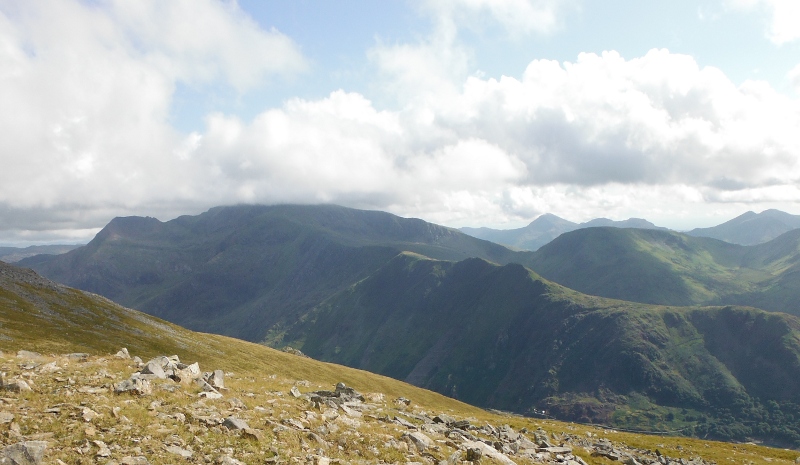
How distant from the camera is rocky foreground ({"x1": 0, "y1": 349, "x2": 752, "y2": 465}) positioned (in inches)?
727

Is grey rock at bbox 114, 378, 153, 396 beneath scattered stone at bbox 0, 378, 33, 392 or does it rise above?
beneath

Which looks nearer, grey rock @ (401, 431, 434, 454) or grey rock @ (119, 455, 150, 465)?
grey rock @ (119, 455, 150, 465)

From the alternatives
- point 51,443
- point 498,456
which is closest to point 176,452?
point 51,443

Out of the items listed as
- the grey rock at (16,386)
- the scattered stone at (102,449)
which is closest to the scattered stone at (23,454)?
the scattered stone at (102,449)

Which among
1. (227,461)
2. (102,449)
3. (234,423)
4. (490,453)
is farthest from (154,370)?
(490,453)

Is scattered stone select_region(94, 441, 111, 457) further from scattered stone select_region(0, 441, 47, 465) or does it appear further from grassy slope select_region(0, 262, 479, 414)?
grassy slope select_region(0, 262, 479, 414)

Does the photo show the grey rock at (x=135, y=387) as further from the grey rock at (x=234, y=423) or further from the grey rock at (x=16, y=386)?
the grey rock at (x=234, y=423)

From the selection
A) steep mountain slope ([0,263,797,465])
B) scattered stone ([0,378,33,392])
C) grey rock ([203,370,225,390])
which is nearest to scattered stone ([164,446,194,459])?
steep mountain slope ([0,263,797,465])

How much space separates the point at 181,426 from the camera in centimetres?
2181

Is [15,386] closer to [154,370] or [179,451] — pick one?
[154,370]

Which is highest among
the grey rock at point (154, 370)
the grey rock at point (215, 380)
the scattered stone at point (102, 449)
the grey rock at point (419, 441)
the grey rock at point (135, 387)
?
the scattered stone at point (102, 449)

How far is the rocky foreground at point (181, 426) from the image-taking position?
1847 cm

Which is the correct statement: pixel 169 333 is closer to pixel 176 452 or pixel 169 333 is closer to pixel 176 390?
pixel 176 390

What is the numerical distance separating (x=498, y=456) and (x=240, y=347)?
95.5 m
